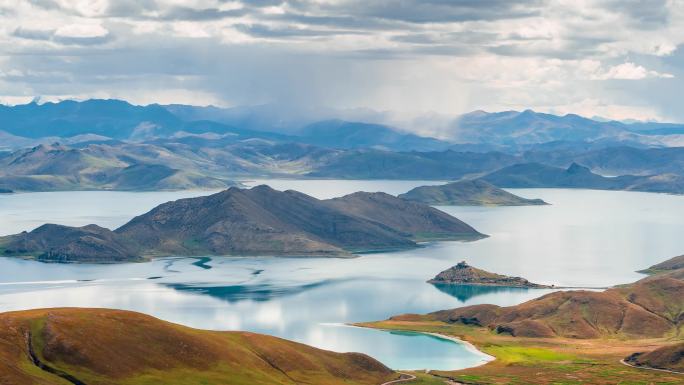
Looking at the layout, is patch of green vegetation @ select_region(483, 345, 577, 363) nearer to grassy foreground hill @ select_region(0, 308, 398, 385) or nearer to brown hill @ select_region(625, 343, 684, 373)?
brown hill @ select_region(625, 343, 684, 373)

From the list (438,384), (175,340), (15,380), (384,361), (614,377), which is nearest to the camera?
(15,380)

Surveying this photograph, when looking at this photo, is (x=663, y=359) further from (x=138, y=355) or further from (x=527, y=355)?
(x=138, y=355)

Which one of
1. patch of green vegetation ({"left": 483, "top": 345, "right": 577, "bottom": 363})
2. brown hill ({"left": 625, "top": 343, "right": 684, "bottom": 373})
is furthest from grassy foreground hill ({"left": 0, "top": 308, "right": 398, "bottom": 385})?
brown hill ({"left": 625, "top": 343, "right": 684, "bottom": 373})

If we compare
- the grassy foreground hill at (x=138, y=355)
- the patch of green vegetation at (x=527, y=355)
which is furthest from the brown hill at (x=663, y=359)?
the grassy foreground hill at (x=138, y=355)

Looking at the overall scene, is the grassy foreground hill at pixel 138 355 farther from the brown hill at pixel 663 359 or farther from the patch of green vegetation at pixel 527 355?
the brown hill at pixel 663 359

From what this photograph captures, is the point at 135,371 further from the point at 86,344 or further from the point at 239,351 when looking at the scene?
the point at 239,351

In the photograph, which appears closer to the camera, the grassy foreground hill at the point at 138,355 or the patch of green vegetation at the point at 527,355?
the grassy foreground hill at the point at 138,355

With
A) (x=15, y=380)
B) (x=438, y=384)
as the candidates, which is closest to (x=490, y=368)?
(x=438, y=384)
